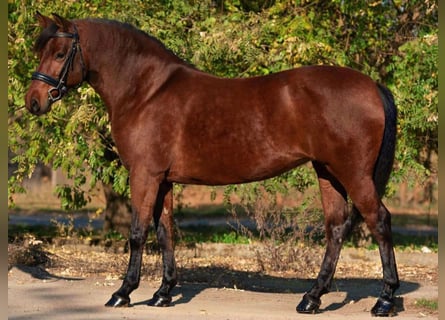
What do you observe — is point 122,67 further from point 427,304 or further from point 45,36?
point 427,304

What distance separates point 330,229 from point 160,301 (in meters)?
1.67

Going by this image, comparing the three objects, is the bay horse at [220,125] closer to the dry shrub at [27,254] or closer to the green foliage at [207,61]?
the green foliage at [207,61]

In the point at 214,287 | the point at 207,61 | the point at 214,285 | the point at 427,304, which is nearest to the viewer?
the point at 427,304

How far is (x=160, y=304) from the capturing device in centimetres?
796

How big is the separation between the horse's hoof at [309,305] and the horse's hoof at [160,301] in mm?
1184

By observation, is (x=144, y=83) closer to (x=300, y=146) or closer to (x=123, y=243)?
(x=300, y=146)

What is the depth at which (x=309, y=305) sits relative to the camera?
7746 mm

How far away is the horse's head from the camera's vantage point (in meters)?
7.65

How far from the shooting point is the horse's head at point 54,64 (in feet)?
25.1

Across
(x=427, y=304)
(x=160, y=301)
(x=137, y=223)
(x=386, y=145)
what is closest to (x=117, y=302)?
(x=160, y=301)

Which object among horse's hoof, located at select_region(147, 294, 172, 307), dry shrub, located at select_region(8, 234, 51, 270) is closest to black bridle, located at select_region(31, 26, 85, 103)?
horse's hoof, located at select_region(147, 294, 172, 307)

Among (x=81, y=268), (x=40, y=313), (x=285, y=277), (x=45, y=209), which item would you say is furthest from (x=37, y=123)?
(x=45, y=209)

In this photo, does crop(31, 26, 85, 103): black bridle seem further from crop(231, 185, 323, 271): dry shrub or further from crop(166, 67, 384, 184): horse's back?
crop(231, 185, 323, 271): dry shrub

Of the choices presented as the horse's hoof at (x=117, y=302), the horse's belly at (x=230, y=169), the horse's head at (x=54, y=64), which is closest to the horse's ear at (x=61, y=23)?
the horse's head at (x=54, y=64)
